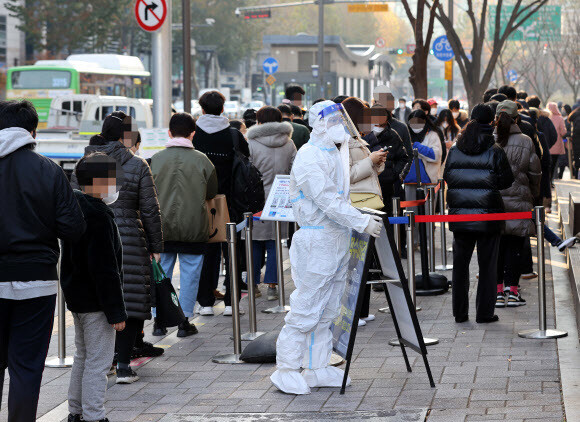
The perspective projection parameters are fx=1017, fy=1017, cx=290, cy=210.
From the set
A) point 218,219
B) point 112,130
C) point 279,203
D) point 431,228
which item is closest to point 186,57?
point 431,228

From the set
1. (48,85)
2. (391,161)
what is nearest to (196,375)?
(391,161)

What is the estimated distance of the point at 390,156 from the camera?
10242mm

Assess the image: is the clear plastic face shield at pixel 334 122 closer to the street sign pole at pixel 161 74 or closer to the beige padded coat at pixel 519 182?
the beige padded coat at pixel 519 182

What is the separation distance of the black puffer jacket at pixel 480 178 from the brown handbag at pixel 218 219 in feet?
6.60

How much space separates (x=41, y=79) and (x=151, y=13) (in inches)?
723

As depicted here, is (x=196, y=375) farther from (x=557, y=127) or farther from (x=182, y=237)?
(x=557, y=127)

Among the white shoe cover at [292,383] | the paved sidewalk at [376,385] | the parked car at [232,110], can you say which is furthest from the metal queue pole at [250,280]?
the parked car at [232,110]

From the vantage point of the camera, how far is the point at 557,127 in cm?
2217

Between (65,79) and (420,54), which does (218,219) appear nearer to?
(420,54)

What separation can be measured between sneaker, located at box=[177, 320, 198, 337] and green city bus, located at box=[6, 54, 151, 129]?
2061 cm

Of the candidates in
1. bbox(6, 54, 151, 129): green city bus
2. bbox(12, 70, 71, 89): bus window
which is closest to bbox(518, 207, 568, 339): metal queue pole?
bbox(6, 54, 151, 129): green city bus

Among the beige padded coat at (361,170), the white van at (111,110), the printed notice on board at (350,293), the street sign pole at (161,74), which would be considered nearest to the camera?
the printed notice on board at (350,293)

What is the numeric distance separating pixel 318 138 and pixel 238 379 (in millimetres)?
1852

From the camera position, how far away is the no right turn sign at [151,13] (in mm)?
13961
